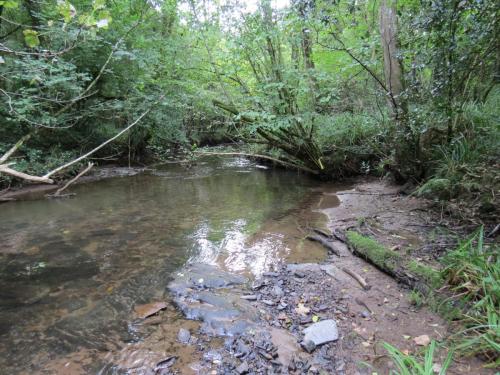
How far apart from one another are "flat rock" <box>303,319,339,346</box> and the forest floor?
13 mm

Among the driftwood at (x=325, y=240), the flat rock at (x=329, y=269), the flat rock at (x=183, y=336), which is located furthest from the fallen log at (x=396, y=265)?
the flat rock at (x=183, y=336)

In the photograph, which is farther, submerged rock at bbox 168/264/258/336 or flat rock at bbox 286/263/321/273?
flat rock at bbox 286/263/321/273

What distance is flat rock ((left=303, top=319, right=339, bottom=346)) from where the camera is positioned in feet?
9.98

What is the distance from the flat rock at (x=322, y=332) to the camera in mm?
3041

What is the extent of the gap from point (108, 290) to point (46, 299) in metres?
0.73

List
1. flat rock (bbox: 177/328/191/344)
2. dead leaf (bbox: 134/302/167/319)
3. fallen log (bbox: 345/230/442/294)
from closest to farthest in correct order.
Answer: flat rock (bbox: 177/328/191/344) → fallen log (bbox: 345/230/442/294) → dead leaf (bbox: 134/302/167/319)

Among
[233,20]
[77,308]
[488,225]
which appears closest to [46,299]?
[77,308]

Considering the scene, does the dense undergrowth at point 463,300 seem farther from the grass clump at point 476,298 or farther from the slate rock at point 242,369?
the slate rock at point 242,369

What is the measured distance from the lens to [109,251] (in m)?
5.44

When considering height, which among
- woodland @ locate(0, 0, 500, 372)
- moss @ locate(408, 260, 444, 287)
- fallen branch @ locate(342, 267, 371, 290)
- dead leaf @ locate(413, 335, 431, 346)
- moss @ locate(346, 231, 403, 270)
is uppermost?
woodland @ locate(0, 0, 500, 372)

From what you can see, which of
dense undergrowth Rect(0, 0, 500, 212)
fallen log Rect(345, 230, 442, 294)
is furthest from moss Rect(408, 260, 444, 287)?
dense undergrowth Rect(0, 0, 500, 212)

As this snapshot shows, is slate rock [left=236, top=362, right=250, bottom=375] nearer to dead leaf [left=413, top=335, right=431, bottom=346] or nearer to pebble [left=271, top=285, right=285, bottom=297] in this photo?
pebble [left=271, top=285, right=285, bottom=297]

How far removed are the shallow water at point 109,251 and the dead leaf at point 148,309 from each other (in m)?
0.11

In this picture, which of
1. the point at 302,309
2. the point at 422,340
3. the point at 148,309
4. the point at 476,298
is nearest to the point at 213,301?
the point at 148,309
